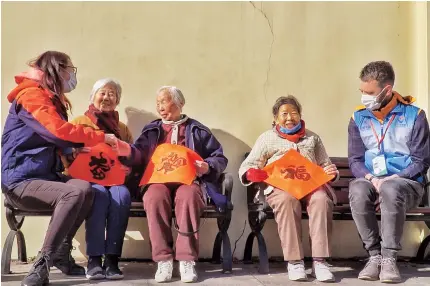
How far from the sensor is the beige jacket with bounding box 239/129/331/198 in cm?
501

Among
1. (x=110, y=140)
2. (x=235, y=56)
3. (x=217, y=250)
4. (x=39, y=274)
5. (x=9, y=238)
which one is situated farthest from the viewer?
(x=235, y=56)

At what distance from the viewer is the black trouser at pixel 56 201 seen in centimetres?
404

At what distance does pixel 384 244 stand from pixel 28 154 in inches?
104

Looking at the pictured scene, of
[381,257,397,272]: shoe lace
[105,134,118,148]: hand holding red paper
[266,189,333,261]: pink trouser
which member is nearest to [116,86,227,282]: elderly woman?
[105,134,118,148]: hand holding red paper

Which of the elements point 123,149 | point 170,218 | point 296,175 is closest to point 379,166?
point 296,175

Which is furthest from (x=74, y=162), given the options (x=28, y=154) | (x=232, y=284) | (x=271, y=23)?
(x=271, y=23)

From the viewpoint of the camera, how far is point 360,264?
5.33m

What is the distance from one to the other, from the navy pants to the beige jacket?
1.09 metres

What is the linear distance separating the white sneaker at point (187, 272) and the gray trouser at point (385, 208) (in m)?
1.31

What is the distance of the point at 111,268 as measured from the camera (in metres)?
4.35

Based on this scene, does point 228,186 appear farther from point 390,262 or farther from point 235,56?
point 235,56

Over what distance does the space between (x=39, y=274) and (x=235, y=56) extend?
2866 mm

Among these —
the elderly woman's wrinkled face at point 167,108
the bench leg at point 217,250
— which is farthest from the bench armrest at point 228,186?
the elderly woman's wrinkled face at point 167,108

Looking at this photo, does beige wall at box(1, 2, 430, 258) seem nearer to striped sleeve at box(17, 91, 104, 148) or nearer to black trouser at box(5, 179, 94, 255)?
black trouser at box(5, 179, 94, 255)
